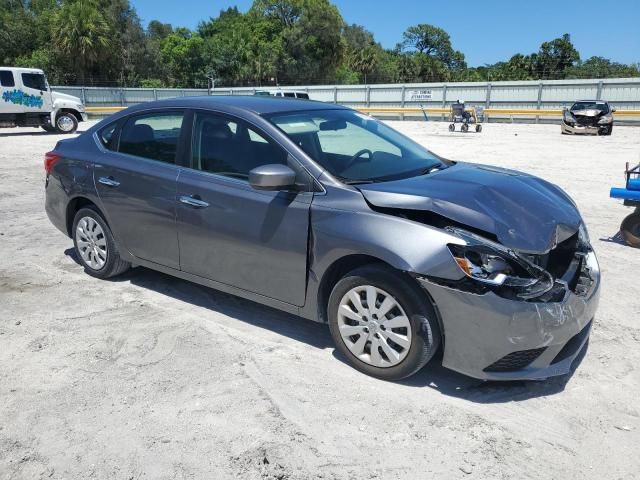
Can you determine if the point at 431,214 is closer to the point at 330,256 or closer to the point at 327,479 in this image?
the point at 330,256

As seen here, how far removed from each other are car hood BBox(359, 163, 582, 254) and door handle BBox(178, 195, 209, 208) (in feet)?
4.09

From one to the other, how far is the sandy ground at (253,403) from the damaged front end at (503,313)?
0.28 meters

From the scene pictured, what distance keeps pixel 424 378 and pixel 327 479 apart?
1113 millimetres

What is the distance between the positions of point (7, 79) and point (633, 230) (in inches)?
869

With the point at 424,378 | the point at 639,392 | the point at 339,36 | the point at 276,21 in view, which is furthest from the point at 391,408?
the point at 276,21

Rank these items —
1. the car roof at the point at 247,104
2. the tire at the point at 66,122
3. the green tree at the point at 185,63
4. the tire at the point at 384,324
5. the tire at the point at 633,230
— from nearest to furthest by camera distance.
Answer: the tire at the point at 384,324
the car roof at the point at 247,104
the tire at the point at 633,230
the tire at the point at 66,122
the green tree at the point at 185,63

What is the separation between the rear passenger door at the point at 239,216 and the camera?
12.1 feet

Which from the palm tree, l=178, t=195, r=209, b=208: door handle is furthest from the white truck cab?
the palm tree

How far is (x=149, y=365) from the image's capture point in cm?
372

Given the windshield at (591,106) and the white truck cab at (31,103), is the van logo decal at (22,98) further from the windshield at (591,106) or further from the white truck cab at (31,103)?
the windshield at (591,106)

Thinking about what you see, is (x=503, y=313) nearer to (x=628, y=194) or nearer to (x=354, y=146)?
(x=354, y=146)

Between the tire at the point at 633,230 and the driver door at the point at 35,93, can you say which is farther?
the driver door at the point at 35,93

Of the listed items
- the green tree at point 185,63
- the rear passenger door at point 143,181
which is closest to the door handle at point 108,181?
the rear passenger door at point 143,181

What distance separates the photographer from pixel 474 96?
35688 millimetres
